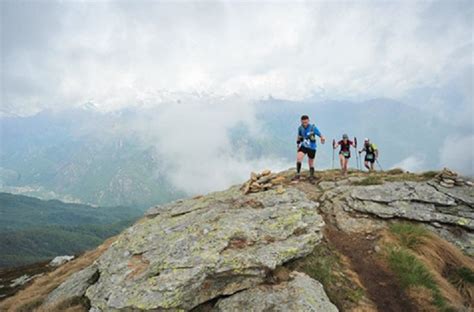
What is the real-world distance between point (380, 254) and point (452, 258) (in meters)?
3.96

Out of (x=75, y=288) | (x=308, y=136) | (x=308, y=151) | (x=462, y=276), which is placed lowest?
(x=75, y=288)

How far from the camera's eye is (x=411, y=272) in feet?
42.5

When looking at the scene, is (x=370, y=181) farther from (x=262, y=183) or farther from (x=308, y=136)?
(x=262, y=183)

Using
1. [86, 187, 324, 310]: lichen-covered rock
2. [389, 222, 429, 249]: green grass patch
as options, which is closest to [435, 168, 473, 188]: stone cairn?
[389, 222, 429, 249]: green grass patch

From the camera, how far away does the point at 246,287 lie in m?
11.6

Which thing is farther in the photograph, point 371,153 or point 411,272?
point 371,153

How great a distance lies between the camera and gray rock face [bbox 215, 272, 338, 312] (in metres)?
10.2

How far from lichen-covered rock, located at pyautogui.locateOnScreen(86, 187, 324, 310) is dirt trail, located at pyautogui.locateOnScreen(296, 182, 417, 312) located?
5.68ft

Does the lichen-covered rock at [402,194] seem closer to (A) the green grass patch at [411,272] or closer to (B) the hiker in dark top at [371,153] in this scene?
(A) the green grass patch at [411,272]

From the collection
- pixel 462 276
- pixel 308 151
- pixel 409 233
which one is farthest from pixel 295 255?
pixel 308 151

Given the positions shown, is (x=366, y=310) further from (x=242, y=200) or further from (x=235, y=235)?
(x=242, y=200)

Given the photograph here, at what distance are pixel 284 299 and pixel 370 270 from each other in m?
5.35

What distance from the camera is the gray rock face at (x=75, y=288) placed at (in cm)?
1441

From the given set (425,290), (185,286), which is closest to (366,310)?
(425,290)
